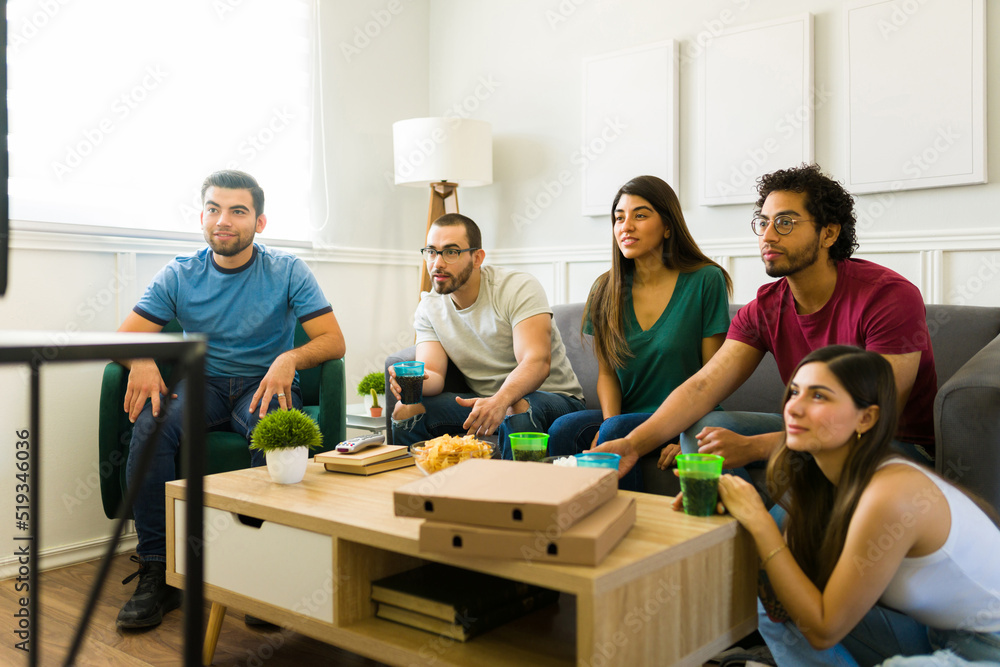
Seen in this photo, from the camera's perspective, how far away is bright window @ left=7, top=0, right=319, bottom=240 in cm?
262

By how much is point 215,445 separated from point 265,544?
888 millimetres

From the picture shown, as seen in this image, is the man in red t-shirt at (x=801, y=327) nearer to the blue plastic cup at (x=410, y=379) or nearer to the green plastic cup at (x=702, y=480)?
the green plastic cup at (x=702, y=480)

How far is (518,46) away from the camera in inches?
149

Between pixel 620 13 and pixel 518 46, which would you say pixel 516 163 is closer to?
pixel 518 46

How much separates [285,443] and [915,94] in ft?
7.73

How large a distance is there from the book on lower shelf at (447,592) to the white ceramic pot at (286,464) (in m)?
0.37

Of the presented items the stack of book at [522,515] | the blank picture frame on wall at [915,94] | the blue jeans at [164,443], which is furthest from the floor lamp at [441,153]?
the stack of book at [522,515]

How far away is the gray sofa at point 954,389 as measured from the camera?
1.53 meters

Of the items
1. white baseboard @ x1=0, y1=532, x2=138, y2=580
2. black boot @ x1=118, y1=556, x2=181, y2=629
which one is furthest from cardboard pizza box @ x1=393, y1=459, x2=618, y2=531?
white baseboard @ x1=0, y1=532, x2=138, y2=580

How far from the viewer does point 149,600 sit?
204 centimetres

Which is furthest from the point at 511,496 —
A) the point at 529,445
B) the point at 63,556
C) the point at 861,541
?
the point at 63,556

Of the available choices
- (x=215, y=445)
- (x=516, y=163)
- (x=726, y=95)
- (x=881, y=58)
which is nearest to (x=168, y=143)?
(x=215, y=445)

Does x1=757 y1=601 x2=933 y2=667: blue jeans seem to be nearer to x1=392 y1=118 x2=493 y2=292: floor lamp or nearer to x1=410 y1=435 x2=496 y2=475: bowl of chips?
x1=410 y1=435 x2=496 y2=475: bowl of chips

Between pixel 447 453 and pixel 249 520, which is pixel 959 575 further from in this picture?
pixel 249 520
